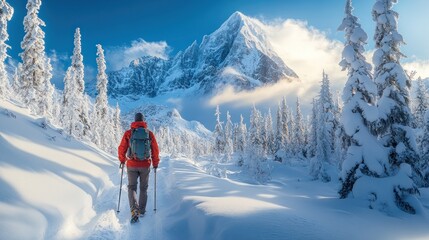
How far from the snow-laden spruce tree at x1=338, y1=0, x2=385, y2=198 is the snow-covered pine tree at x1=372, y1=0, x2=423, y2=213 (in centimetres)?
58

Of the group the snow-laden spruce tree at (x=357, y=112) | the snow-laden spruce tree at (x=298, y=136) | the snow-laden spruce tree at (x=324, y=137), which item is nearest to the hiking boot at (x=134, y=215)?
the snow-laden spruce tree at (x=357, y=112)

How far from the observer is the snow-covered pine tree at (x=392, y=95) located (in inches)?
530

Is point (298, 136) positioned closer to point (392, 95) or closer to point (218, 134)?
point (218, 134)

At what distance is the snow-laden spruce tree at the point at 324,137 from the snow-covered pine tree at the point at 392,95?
22.3 meters

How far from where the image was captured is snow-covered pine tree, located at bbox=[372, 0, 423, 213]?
1346cm

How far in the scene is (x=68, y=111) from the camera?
34.6 metres

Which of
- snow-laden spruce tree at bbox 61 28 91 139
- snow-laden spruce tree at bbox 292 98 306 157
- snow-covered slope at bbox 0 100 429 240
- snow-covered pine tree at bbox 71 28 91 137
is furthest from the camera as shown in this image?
snow-laden spruce tree at bbox 292 98 306 157

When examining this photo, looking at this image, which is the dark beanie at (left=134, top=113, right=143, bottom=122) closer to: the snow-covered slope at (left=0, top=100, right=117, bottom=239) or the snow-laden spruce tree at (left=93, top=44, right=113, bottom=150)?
the snow-covered slope at (left=0, top=100, right=117, bottom=239)

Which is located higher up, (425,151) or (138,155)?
(425,151)

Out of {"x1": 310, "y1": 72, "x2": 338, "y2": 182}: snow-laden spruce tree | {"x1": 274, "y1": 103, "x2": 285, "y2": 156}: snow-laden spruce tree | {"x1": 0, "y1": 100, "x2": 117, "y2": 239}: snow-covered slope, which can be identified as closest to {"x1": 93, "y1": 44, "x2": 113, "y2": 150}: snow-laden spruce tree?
{"x1": 310, "y1": 72, "x2": 338, "y2": 182}: snow-laden spruce tree

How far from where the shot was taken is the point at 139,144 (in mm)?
8516

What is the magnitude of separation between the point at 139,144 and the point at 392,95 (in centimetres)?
1174

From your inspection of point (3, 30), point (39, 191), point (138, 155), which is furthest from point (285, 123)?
point (39, 191)

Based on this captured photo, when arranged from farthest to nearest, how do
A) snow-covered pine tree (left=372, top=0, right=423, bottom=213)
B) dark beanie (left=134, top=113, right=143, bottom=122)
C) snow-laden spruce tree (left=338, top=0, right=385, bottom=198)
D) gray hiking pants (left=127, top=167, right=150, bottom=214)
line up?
snow-covered pine tree (left=372, top=0, right=423, bottom=213)
snow-laden spruce tree (left=338, top=0, right=385, bottom=198)
dark beanie (left=134, top=113, right=143, bottom=122)
gray hiking pants (left=127, top=167, right=150, bottom=214)
